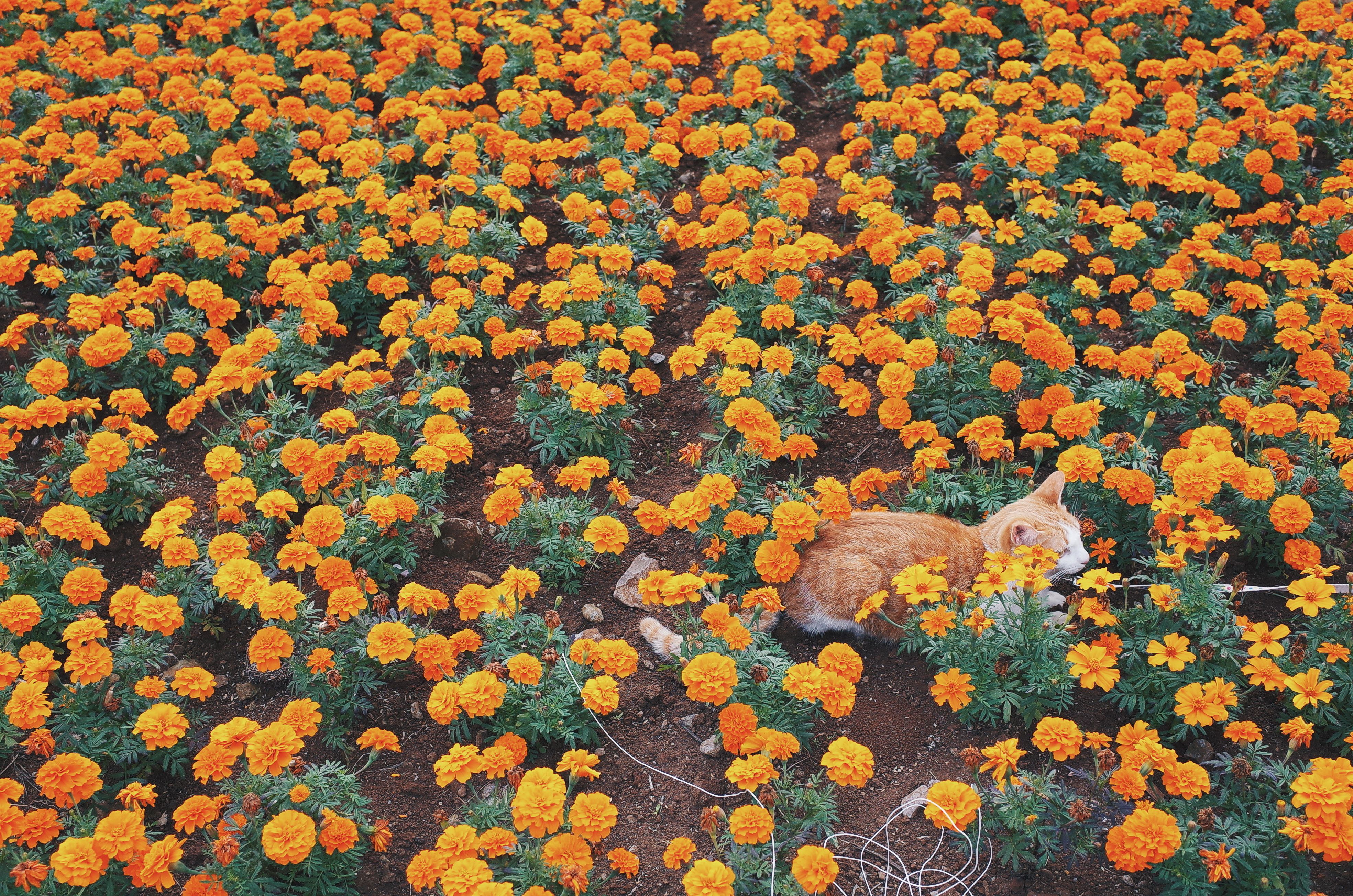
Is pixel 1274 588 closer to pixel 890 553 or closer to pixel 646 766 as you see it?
pixel 890 553

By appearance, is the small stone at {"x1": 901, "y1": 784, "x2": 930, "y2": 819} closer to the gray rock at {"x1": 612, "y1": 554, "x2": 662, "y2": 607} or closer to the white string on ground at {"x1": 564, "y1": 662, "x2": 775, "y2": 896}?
the white string on ground at {"x1": 564, "y1": 662, "x2": 775, "y2": 896}

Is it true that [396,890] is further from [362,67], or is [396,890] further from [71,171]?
[362,67]

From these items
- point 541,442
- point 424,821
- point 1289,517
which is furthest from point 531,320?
point 1289,517

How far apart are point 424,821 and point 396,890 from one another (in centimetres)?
32

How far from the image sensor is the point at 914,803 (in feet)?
13.6

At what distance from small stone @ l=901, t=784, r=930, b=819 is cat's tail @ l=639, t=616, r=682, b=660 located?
120 centimetres

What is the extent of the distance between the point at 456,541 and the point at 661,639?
1.34m

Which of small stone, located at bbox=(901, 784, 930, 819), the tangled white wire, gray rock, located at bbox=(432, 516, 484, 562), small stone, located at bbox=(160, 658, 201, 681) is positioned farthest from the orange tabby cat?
small stone, located at bbox=(160, 658, 201, 681)

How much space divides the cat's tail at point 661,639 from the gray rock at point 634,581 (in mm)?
224

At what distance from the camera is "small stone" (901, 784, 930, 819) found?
13.5 feet

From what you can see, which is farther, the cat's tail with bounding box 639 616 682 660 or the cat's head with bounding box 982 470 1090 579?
the cat's tail with bounding box 639 616 682 660

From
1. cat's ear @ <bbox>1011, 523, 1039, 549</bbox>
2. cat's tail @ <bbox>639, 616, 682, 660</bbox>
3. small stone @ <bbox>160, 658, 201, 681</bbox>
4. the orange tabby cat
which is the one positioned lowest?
small stone @ <bbox>160, 658, 201, 681</bbox>

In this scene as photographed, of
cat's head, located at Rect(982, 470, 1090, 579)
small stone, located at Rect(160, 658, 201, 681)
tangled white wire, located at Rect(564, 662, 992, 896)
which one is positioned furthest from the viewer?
small stone, located at Rect(160, 658, 201, 681)

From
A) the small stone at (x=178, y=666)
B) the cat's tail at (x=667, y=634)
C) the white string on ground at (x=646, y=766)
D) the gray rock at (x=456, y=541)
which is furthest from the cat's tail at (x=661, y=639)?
the small stone at (x=178, y=666)
